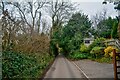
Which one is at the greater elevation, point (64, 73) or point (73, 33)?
point (73, 33)

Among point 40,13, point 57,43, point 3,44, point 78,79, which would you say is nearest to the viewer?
point 3,44

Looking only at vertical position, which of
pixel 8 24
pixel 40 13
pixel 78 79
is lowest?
pixel 78 79

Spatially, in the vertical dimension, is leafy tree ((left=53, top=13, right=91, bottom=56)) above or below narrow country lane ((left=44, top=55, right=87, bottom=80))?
above

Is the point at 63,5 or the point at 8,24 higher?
the point at 63,5

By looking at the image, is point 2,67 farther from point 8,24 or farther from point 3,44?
point 8,24

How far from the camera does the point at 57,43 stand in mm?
46656

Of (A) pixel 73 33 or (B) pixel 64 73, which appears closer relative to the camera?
(B) pixel 64 73

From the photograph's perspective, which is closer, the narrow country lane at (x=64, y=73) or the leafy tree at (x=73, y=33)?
the narrow country lane at (x=64, y=73)

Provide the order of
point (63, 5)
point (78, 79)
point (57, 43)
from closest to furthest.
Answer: point (78, 79) → point (63, 5) → point (57, 43)

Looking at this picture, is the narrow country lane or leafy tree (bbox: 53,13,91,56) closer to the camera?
the narrow country lane

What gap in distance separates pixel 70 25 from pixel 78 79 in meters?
33.8

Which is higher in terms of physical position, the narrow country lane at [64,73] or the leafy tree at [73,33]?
the leafy tree at [73,33]

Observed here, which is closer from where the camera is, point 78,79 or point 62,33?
point 78,79

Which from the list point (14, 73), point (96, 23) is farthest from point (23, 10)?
point (96, 23)
